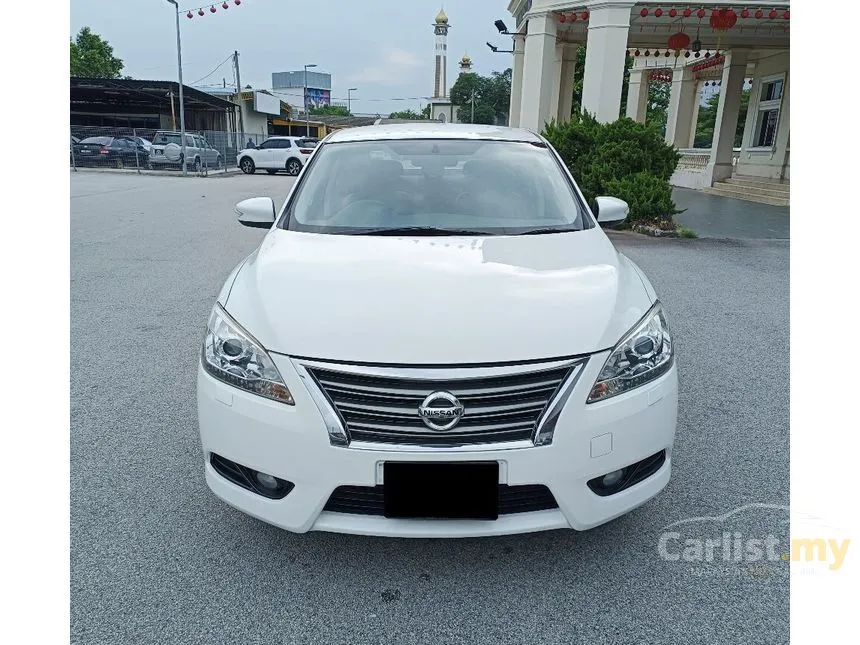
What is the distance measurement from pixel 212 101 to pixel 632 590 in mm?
36365

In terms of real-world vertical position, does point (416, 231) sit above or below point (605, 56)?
below

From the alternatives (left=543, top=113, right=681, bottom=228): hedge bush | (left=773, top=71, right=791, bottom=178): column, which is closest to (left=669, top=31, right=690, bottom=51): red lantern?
(left=773, top=71, right=791, bottom=178): column

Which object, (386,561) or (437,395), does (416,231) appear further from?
(386,561)

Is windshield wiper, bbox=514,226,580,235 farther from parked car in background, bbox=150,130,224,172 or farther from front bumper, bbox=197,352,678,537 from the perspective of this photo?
parked car in background, bbox=150,130,224,172

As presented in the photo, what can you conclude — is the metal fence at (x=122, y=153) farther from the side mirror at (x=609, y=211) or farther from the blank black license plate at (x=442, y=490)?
Result: the blank black license plate at (x=442, y=490)

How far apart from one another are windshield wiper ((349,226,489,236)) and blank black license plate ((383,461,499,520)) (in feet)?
4.22

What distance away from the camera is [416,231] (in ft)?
9.23

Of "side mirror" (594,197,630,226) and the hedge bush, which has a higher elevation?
the hedge bush

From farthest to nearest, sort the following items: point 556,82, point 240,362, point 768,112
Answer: point 556,82 < point 768,112 < point 240,362

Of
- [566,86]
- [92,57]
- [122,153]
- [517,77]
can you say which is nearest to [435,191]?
[517,77]

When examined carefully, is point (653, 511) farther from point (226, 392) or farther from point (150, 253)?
point (150, 253)

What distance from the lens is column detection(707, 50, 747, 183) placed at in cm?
1798

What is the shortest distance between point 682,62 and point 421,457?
2514cm
